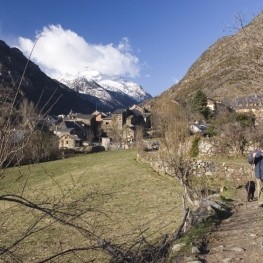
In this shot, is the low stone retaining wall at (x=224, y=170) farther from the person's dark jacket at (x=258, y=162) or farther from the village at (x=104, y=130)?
the village at (x=104, y=130)

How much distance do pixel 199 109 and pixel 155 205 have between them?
2162 inches

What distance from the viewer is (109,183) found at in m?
27.5

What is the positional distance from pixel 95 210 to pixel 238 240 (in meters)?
5.29

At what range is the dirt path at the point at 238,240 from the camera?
7191 mm

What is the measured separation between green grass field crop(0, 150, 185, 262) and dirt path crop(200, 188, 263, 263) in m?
1.59

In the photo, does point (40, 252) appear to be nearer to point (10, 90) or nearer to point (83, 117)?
point (10, 90)

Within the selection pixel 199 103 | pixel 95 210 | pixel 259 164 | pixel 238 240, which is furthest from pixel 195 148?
pixel 199 103

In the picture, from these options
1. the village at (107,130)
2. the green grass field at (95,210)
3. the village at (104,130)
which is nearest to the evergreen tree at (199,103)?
the village at (107,130)

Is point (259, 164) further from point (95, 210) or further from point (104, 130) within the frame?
point (104, 130)

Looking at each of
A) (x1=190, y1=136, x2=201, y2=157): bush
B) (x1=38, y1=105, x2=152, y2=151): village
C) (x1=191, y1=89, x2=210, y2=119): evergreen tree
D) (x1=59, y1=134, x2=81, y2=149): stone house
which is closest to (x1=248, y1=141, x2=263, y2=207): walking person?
(x1=190, y1=136, x2=201, y2=157): bush

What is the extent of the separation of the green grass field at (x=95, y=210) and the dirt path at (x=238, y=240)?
159cm

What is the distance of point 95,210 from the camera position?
12.5 ft

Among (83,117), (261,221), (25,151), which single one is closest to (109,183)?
(261,221)

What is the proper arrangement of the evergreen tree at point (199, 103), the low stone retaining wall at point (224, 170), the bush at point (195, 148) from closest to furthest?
the low stone retaining wall at point (224, 170)
the bush at point (195, 148)
the evergreen tree at point (199, 103)
